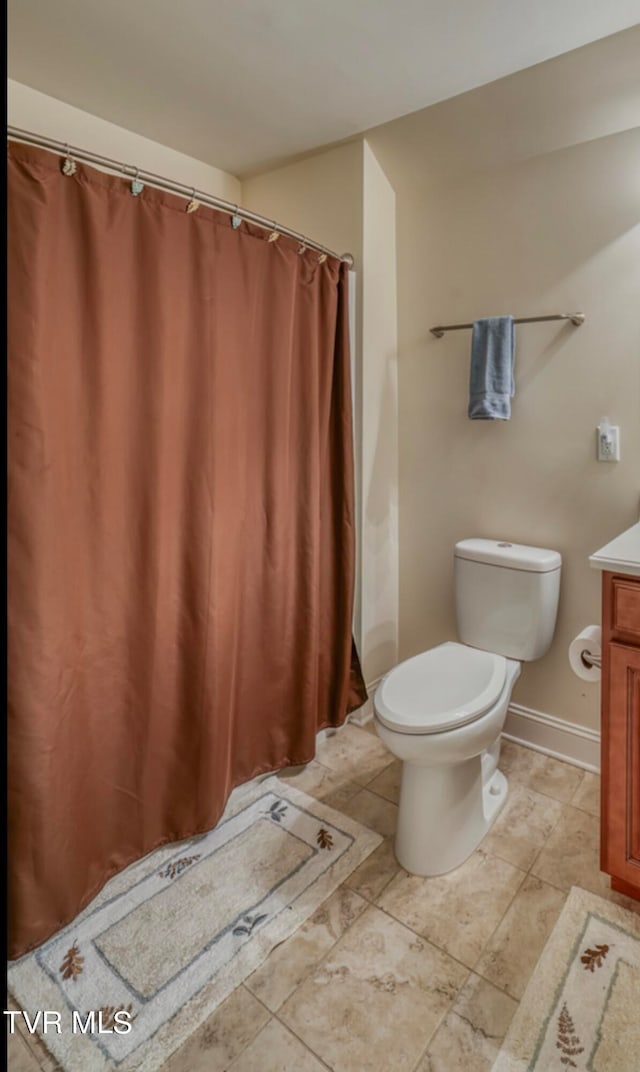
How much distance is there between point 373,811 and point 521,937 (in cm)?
53

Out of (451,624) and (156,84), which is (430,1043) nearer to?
(451,624)

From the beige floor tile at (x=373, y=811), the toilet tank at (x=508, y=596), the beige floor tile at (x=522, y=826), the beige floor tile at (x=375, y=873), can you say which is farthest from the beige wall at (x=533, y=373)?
the beige floor tile at (x=375, y=873)

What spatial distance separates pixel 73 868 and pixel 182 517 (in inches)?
35.7

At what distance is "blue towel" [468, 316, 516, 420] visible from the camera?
5.95 feet

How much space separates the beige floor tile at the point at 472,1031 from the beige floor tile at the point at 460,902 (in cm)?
7

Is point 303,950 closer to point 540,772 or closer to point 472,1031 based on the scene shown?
point 472,1031

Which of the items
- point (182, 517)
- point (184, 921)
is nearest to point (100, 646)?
point (182, 517)

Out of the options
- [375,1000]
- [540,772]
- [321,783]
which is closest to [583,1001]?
[375,1000]

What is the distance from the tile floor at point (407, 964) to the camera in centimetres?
105

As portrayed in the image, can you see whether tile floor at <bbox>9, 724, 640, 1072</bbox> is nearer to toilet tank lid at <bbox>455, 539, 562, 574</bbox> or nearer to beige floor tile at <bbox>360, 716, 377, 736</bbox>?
beige floor tile at <bbox>360, 716, 377, 736</bbox>

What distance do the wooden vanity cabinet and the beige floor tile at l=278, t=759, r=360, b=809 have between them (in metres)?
0.77

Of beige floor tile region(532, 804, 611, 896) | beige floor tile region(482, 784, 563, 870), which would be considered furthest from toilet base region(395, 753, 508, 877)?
beige floor tile region(532, 804, 611, 896)

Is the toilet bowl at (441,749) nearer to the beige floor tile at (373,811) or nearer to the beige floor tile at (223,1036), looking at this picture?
the beige floor tile at (373,811)

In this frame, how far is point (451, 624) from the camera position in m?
2.20
